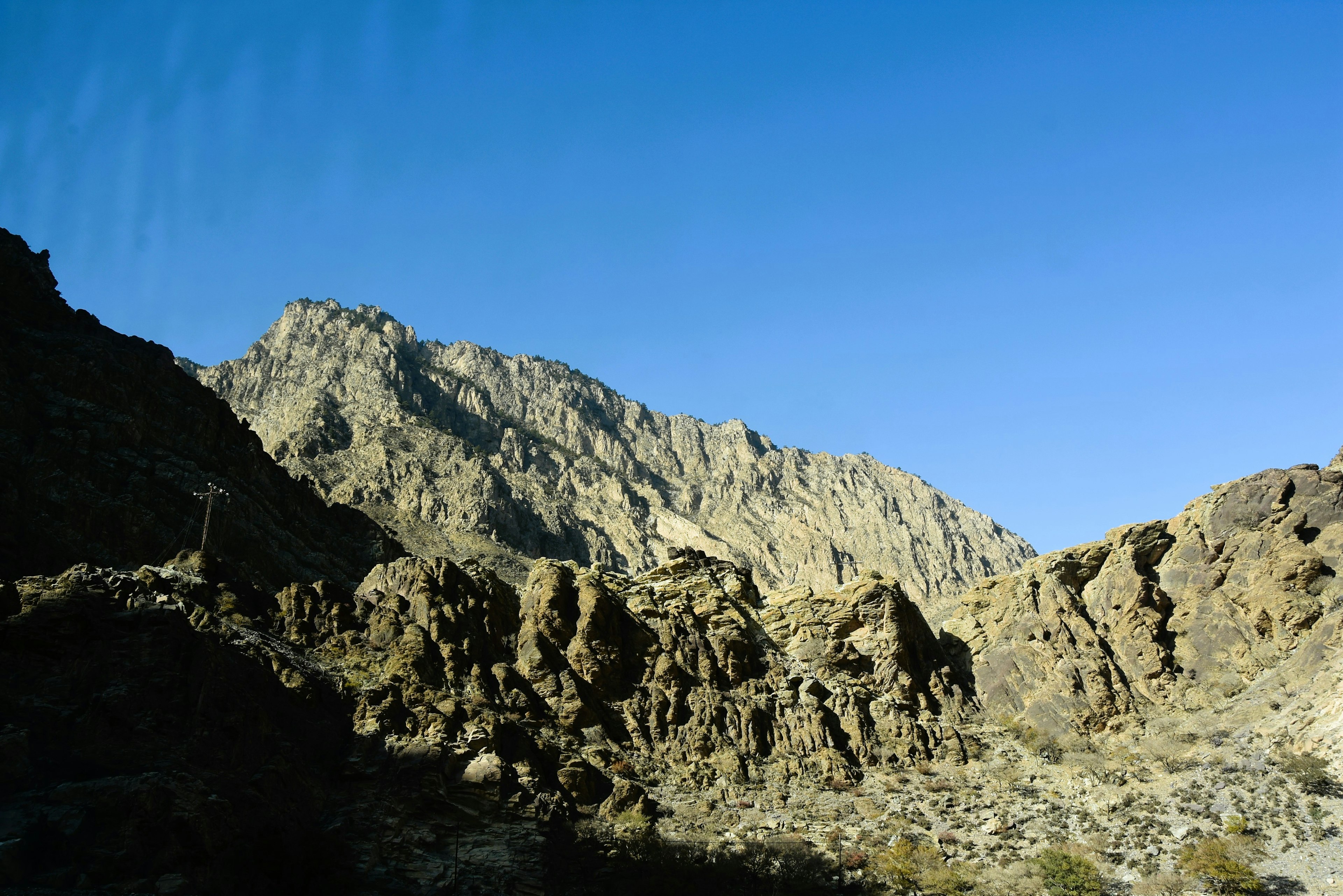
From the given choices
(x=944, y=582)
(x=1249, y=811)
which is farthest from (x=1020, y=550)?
(x=1249, y=811)

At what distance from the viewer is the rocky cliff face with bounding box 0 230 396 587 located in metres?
50.8

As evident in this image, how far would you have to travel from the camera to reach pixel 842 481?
192000 millimetres

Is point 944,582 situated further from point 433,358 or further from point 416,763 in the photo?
point 416,763

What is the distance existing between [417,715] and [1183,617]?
48364 mm

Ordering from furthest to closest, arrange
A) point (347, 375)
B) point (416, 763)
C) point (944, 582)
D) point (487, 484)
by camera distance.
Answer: point (944, 582)
point (347, 375)
point (487, 484)
point (416, 763)

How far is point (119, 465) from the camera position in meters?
57.8

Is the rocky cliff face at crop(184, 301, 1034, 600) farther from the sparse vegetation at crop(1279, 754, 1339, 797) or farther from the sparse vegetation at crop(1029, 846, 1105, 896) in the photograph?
the sparse vegetation at crop(1279, 754, 1339, 797)

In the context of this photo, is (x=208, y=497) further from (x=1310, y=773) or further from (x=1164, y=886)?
(x=1310, y=773)

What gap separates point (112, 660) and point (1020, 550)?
181302 millimetres

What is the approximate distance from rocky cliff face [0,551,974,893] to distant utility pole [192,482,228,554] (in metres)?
4.01

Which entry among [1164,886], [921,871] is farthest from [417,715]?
[1164,886]

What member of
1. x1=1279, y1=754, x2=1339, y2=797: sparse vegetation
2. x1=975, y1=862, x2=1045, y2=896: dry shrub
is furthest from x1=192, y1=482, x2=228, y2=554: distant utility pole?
x1=1279, y1=754, x2=1339, y2=797: sparse vegetation

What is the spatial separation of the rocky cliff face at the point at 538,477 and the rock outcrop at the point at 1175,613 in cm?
5648

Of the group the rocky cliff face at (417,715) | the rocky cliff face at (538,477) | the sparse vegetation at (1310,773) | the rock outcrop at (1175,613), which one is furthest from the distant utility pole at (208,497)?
the sparse vegetation at (1310,773)
